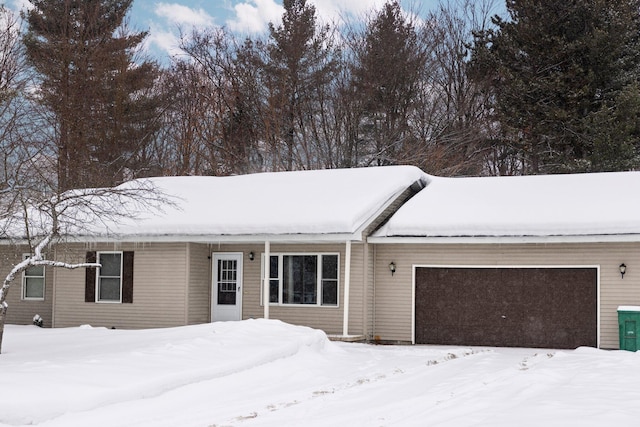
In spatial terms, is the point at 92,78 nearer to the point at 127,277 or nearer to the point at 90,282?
the point at 90,282

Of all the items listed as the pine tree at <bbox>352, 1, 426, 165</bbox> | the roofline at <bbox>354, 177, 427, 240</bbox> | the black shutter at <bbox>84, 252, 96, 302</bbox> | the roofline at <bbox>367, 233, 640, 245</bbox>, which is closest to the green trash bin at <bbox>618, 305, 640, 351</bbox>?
the roofline at <bbox>367, 233, 640, 245</bbox>

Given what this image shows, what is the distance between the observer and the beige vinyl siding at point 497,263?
52.8ft

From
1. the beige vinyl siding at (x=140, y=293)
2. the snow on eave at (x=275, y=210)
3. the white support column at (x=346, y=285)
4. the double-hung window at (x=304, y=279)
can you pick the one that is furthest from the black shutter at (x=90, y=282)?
the white support column at (x=346, y=285)

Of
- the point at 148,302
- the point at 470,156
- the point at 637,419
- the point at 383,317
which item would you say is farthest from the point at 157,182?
the point at 637,419

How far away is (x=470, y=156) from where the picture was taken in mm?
31156

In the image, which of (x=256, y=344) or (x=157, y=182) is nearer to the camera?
(x=256, y=344)

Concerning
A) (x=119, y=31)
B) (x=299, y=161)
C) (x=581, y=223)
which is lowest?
(x=581, y=223)

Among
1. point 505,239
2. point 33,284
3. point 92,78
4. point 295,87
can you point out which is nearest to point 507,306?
point 505,239

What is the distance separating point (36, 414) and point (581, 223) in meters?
11.4

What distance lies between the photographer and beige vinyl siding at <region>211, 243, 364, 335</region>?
1755 cm

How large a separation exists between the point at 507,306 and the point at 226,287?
6487mm

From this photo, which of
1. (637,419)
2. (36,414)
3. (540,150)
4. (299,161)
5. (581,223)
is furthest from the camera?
(299,161)

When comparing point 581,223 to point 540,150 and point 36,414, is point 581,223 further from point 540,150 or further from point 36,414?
point 540,150

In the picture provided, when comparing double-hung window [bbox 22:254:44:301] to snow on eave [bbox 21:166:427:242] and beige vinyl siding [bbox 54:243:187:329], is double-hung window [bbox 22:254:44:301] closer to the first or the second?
beige vinyl siding [bbox 54:243:187:329]
